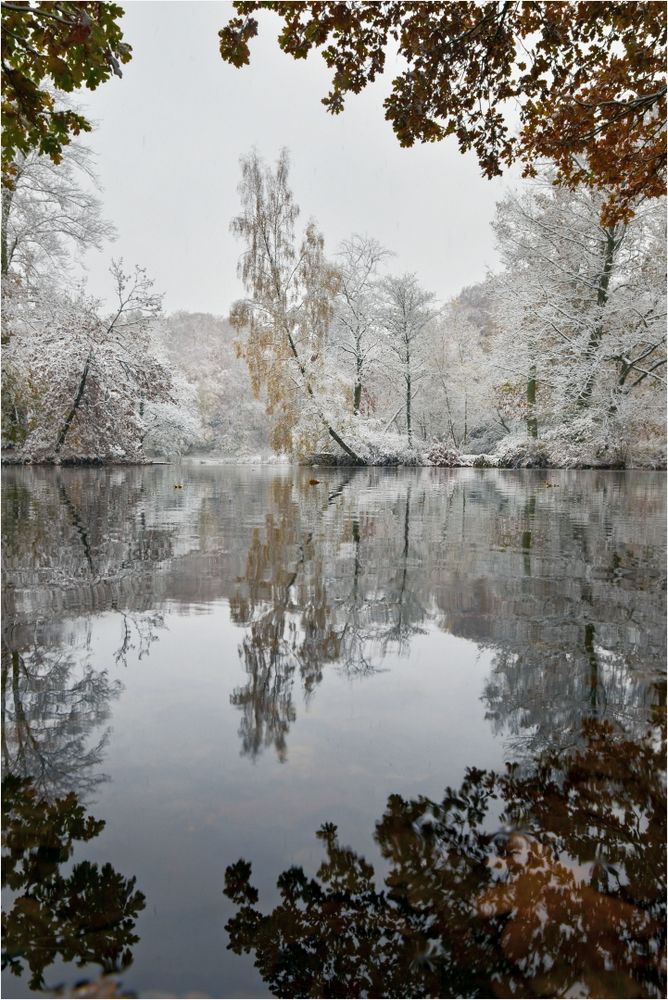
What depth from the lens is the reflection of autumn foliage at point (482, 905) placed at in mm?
1132

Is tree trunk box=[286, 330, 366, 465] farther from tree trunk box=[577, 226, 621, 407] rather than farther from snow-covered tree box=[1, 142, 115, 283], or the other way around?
tree trunk box=[577, 226, 621, 407]

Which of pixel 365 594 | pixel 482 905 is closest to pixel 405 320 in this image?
pixel 365 594

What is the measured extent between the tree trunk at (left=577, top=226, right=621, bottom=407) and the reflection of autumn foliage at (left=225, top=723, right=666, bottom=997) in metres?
19.3

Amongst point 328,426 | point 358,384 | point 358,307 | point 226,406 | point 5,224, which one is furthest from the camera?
point 226,406

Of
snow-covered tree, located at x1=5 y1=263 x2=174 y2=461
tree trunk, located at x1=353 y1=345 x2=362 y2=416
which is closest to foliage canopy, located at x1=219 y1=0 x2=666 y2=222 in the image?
snow-covered tree, located at x1=5 y1=263 x2=174 y2=461

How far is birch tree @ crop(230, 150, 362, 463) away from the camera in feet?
69.2

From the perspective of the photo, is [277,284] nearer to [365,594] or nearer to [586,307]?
[586,307]

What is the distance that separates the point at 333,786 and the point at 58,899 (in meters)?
0.77

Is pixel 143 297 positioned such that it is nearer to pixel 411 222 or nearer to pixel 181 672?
pixel 181 672

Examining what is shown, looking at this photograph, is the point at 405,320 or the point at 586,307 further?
the point at 405,320

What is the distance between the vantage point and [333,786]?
1754 millimetres

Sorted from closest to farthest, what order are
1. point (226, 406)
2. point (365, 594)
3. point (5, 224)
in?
point (365, 594)
point (5, 224)
point (226, 406)

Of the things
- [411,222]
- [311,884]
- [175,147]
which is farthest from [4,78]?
[411,222]

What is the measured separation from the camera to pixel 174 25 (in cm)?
747
